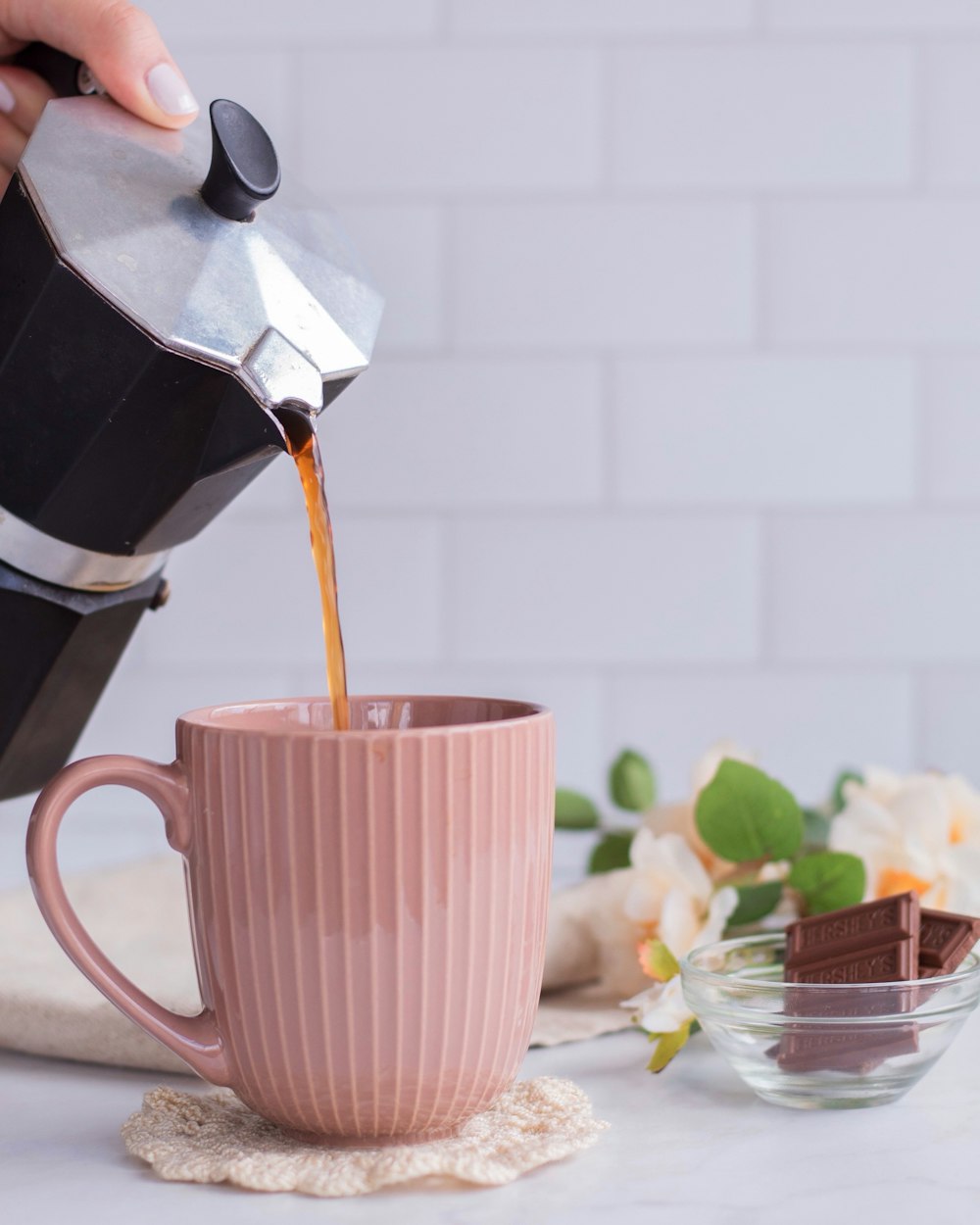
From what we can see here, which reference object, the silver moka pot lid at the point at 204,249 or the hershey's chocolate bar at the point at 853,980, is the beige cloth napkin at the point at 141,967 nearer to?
the hershey's chocolate bar at the point at 853,980

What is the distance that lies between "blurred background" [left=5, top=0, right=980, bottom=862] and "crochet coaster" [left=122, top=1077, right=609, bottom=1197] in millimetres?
582

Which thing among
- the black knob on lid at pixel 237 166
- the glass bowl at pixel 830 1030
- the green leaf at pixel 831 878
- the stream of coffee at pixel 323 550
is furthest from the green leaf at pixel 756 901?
the black knob on lid at pixel 237 166

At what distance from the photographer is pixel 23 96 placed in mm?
563

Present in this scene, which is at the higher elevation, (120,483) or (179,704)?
(120,483)

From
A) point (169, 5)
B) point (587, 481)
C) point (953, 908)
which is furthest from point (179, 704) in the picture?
point (953, 908)

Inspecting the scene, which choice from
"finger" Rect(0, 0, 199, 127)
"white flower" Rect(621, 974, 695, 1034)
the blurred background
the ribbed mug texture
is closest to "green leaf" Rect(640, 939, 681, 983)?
"white flower" Rect(621, 974, 695, 1034)

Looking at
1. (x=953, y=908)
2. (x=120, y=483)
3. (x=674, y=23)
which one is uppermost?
(x=674, y=23)

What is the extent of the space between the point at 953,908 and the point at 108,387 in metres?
0.42

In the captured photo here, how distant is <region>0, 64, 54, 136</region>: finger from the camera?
1.84ft

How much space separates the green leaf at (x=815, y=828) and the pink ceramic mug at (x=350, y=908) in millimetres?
336

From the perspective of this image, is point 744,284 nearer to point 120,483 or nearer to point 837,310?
point 837,310

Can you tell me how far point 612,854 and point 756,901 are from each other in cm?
14

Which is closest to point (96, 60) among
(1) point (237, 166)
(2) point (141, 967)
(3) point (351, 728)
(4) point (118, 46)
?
(4) point (118, 46)

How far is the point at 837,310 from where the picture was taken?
1.03 meters
